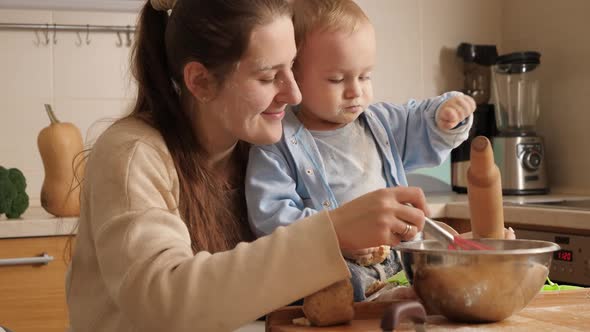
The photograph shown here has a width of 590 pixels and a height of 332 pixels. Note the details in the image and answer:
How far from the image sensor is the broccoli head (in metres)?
2.41

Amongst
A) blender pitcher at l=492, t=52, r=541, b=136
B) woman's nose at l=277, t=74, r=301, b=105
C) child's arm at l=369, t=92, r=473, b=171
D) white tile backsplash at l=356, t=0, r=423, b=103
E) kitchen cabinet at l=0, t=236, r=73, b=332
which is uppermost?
white tile backsplash at l=356, t=0, r=423, b=103

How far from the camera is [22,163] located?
2.87 metres

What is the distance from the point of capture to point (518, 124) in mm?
3129

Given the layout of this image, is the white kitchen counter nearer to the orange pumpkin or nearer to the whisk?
the orange pumpkin

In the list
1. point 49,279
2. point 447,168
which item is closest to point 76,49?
point 49,279

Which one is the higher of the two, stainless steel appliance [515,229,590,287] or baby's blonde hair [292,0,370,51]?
baby's blonde hair [292,0,370,51]

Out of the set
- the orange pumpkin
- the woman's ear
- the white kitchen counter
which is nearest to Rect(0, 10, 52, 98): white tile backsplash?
the orange pumpkin

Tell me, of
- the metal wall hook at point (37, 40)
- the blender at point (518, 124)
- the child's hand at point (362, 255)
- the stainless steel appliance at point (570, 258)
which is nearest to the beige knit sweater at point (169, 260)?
the child's hand at point (362, 255)

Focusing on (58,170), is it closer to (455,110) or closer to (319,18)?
(319,18)

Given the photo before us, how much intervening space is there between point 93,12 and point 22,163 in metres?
0.56

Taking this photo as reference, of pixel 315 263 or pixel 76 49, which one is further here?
pixel 76 49

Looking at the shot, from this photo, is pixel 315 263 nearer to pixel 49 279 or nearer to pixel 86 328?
pixel 86 328

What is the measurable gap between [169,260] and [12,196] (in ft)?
5.03

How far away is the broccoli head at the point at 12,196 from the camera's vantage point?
2.41m
